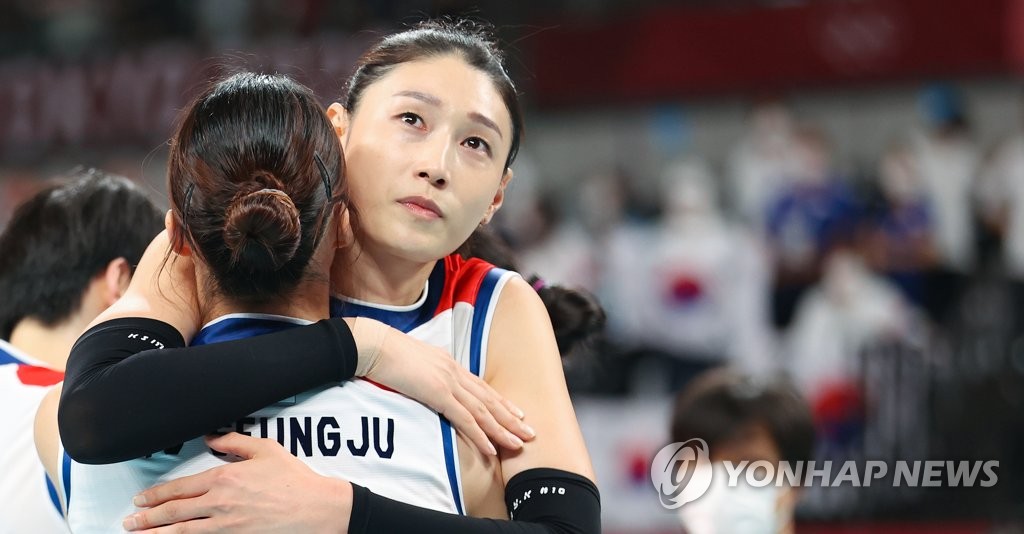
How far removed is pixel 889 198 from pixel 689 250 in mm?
1423

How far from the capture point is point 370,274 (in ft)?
7.48

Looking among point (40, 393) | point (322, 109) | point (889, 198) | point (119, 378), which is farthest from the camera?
point (889, 198)

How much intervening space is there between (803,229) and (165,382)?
7537 mm

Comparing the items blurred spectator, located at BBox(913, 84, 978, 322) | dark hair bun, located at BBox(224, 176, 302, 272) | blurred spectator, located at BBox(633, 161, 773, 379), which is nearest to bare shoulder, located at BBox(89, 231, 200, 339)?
dark hair bun, located at BBox(224, 176, 302, 272)

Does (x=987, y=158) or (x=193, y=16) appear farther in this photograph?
(x=193, y=16)

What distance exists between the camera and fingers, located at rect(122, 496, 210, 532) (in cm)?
194

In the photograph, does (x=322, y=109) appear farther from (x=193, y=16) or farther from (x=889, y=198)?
(x=193, y=16)

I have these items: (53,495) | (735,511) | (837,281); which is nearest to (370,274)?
(53,495)

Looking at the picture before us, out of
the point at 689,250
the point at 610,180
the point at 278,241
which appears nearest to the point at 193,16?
the point at 610,180

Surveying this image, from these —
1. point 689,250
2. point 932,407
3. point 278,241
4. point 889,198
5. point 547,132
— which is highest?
point 547,132

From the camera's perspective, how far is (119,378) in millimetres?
1901

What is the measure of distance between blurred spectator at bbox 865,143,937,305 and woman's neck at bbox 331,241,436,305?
692 centimetres

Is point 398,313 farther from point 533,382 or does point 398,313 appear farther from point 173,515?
point 173,515

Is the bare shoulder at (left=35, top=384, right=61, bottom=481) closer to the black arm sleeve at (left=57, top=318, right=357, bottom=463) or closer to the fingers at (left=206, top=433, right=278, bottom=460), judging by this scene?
the black arm sleeve at (left=57, top=318, right=357, bottom=463)
